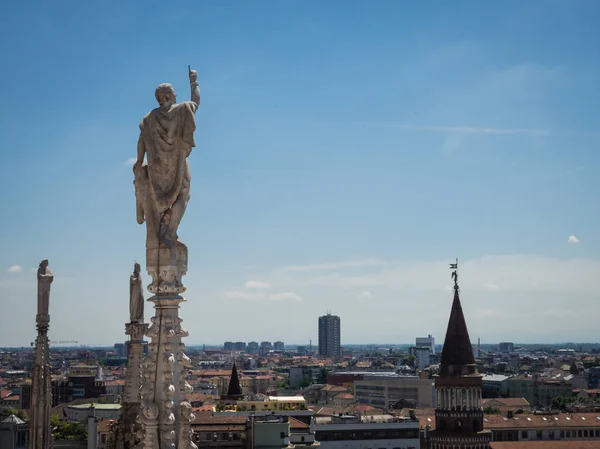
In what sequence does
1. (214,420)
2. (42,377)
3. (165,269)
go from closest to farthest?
(165,269) → (42,377) → (214,420)

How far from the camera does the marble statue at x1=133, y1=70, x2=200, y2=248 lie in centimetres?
702

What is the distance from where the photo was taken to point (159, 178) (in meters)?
7.09

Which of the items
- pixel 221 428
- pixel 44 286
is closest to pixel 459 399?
pixel 221 428

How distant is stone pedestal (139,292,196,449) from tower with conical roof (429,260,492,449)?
3925 cm

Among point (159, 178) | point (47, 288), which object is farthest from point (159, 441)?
point (47, 288)

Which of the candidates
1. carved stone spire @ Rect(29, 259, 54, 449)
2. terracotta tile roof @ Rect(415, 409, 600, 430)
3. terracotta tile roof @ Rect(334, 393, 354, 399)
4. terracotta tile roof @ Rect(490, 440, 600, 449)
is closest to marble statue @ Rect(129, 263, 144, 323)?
carved stone spire @ Rect(29, 259, 54, 449)

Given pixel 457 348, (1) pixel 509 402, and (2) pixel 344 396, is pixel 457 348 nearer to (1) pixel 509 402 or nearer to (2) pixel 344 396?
(1) pixel 509 402

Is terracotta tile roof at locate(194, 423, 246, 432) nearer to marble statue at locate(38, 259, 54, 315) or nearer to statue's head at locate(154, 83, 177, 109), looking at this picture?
marble statue at locate(38, 259, 54, 315)

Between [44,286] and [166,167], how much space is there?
724cm

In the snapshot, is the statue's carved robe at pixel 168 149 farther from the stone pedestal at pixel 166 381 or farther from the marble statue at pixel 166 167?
the stone pedestal at pixel 166 381

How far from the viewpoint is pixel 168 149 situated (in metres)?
7.05

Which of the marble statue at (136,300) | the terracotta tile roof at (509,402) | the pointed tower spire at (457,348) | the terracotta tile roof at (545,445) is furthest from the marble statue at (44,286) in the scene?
the terracotta tile roof at (509,402)

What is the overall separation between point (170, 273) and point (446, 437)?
129 ft

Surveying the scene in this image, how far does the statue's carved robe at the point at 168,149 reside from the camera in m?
7.03
